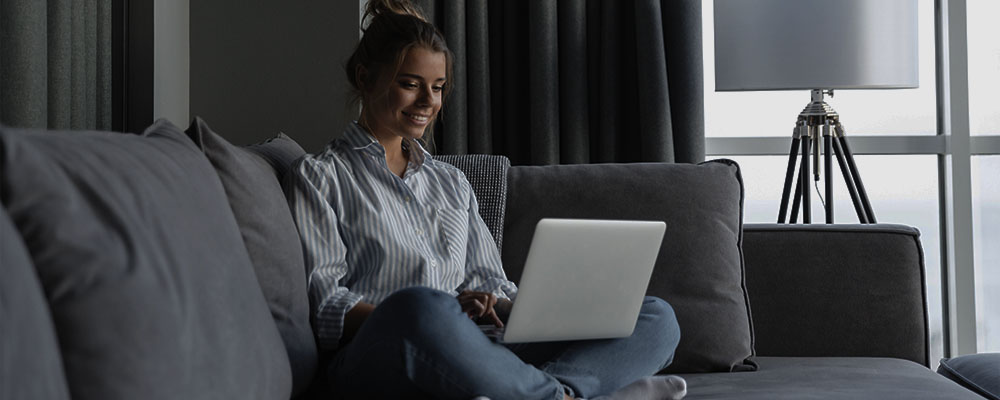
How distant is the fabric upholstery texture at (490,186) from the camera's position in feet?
6.74

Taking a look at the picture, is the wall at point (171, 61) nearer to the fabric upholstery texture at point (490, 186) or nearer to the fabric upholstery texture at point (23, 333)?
the fabric upholstery texture at point (490, 186)

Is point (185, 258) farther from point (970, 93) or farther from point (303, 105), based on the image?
point (970, 93)

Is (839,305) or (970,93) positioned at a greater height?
(970,93)

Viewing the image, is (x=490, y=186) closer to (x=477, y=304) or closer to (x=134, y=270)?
(x=477, y=304)

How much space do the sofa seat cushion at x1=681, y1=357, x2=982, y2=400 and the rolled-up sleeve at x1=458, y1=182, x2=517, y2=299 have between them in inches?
15.6

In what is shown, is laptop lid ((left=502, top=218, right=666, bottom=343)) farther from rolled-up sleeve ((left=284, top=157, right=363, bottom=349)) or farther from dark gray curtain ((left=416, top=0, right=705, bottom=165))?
dark gray curtain ((left=416, top=0, right=705, bottom=165))

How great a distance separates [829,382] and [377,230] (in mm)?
827

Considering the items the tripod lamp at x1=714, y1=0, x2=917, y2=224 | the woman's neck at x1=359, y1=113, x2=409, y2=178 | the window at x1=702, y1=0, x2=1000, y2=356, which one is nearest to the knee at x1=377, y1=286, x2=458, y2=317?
the woman's neck at x1=359, y1=113, x2=409, y2=178

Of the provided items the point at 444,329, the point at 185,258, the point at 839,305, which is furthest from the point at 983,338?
the point at 185,258

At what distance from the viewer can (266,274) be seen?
4.59 feet

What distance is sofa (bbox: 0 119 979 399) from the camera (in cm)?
79

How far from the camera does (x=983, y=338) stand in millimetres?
3477

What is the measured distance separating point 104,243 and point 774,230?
5.28 feet

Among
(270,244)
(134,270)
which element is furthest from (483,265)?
(134,270)
